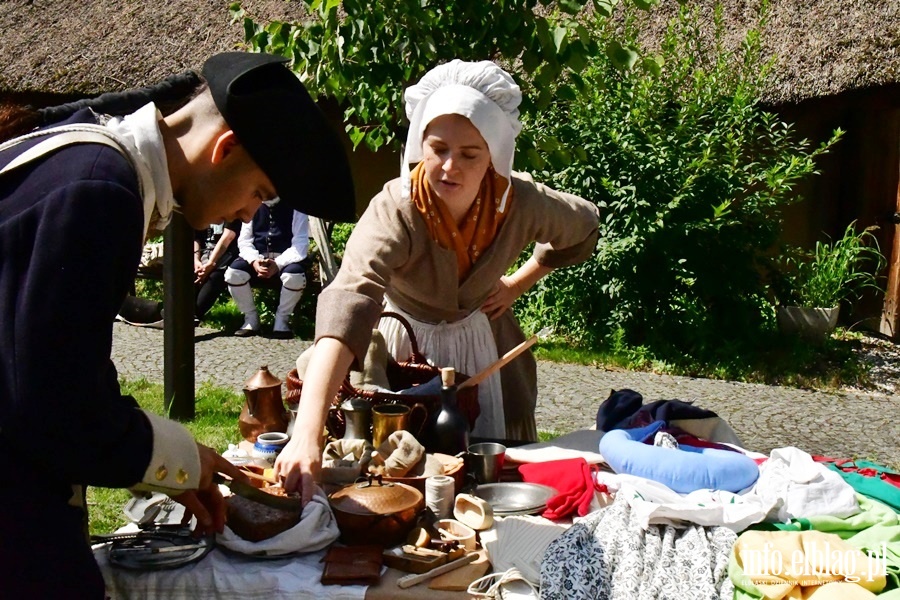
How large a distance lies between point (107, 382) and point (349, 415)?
3.29 ft

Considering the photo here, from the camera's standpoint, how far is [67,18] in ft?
33.6

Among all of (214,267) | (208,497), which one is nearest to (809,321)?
(214,267)

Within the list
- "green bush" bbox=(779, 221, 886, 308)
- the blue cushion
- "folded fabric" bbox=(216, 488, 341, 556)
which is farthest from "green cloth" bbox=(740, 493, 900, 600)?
"green bush" bbox=(779, 221, 886, 308)

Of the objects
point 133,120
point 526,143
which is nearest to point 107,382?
point 133,120

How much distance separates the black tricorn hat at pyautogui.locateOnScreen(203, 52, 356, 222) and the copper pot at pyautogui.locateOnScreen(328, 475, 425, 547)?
731 mm

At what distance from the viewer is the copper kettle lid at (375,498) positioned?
1917 millimetres

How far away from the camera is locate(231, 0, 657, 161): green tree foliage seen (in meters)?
3.87

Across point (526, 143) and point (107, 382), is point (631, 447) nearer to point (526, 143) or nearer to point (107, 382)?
point (107, 382)

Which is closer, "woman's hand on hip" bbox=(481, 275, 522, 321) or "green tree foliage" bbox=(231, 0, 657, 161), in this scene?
"woman's hand on hip" bbox=(481, 275, 522, 321)

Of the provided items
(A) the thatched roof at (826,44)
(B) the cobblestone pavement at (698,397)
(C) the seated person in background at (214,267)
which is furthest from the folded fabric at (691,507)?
(C) the seated person in background at (214,267)

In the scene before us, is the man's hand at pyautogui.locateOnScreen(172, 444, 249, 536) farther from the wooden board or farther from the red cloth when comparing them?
the red cloth

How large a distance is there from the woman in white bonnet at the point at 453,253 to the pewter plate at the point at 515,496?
0.47 meters

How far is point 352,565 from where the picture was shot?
183 cm

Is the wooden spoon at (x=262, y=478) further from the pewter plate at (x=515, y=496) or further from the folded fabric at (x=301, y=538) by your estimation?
the pewter plate at (x=515, y=496)
